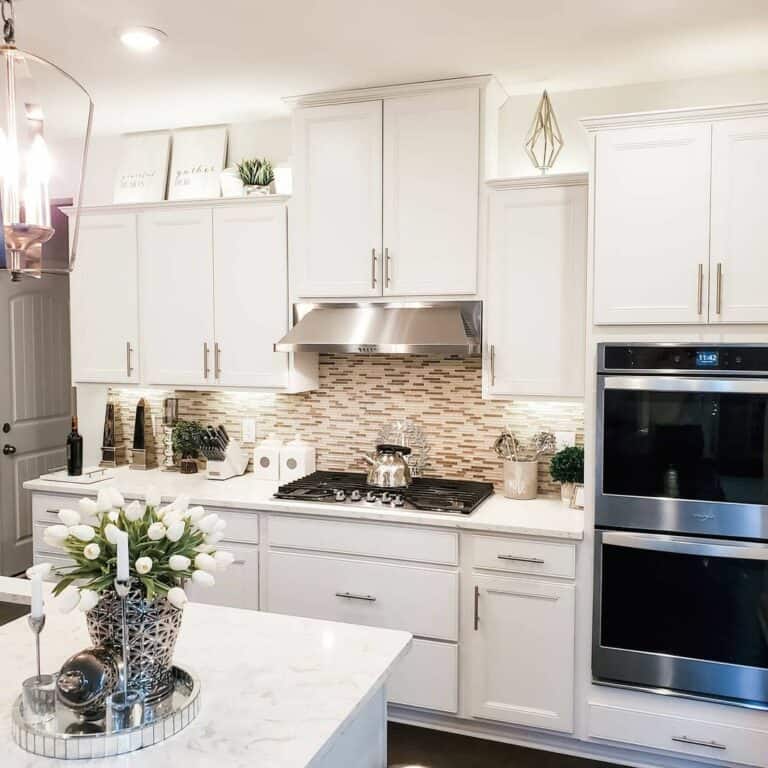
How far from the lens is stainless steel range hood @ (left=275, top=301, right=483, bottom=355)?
317 centimetres

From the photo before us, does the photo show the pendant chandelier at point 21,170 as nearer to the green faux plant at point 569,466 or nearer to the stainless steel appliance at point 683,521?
the stainless steel appliance at point 683,521

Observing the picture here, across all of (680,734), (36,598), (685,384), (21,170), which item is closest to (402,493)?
(685,384)

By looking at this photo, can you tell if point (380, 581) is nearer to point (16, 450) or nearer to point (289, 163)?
point (289, 163)

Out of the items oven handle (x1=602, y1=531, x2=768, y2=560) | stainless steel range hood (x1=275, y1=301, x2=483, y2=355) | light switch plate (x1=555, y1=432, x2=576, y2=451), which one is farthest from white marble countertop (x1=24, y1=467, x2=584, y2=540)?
stainless steel range hood (x1=275, y1=301, x2=483, y2=355)

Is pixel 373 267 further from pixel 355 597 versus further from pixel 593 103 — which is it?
pixel 355 597

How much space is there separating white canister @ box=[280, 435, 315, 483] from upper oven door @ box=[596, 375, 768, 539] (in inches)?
58.3

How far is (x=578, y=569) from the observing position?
291 cm

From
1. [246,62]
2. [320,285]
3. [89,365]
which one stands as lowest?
[89,365]

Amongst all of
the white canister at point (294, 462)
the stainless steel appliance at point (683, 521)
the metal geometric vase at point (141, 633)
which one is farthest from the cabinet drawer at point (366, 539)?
the metal geometric vase at point (141, 633)

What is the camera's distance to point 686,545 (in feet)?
9.00

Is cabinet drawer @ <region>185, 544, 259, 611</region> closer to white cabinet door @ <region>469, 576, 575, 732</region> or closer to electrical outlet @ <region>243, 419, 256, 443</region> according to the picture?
electrical outlet @ <region>243, 419, 256, 443</region>

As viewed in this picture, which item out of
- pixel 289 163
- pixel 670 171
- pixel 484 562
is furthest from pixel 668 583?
pixel 289 163

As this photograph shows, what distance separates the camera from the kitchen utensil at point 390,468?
3.40 m

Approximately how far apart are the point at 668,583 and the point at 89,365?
2915 mm
